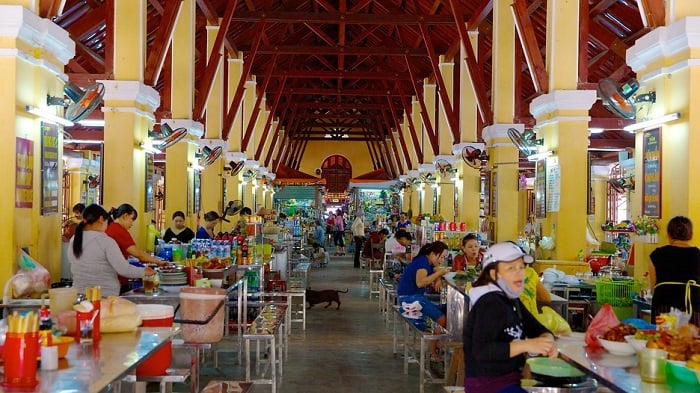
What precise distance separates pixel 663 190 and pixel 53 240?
18.8ft

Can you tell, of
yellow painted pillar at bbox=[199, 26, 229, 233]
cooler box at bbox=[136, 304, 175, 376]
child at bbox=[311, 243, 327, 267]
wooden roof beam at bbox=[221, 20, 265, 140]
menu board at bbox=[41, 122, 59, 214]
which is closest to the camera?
cooler box at bbox=[136, 304, 175, 376]

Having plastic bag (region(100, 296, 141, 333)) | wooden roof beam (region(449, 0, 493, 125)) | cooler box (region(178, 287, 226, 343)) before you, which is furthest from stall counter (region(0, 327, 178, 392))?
wooden roof beam (region(449, 0, 493, 125))

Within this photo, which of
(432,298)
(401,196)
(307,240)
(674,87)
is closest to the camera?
(674,87)

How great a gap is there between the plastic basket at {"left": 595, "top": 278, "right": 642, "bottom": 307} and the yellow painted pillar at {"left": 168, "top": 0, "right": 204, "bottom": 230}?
827 cm

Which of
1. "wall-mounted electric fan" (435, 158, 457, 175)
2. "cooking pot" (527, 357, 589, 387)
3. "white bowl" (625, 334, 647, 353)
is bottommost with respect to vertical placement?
"cooking pot" (527, 357, 589, 387)

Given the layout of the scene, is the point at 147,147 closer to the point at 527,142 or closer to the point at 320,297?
the point at 320,297

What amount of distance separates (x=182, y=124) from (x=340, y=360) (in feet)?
22.1

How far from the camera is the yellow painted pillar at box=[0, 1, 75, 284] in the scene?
6266mm

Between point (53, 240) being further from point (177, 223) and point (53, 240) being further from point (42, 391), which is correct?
point (42, 391)

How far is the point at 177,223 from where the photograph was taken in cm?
1112

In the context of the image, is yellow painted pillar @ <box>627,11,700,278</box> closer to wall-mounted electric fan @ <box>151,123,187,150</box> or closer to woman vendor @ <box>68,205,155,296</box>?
woman vendor @ <box>68,205,155,296</box>

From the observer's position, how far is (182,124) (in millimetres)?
13875

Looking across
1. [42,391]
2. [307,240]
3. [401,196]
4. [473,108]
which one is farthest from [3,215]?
[401,196]

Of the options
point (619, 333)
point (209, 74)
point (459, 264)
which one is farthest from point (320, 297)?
point (619, 333)
